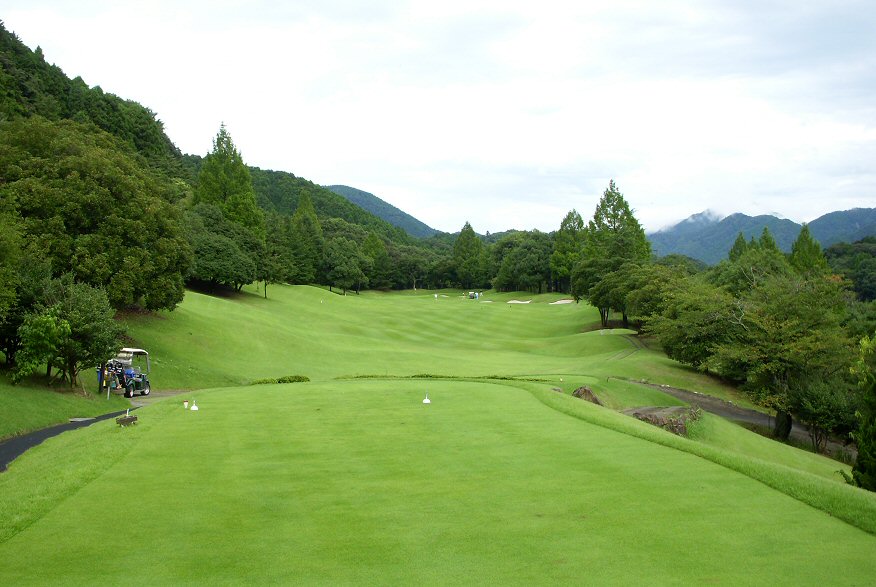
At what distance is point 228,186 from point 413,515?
7644cm

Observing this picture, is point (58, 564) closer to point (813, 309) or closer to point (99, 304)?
point (99, 304)

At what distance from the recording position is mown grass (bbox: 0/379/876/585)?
23.6 feet

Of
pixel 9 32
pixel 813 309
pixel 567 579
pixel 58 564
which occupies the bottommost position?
pixel 58 564

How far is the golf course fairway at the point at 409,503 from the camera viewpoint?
7250mm

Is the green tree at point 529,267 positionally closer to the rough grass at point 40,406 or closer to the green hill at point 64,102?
the green hill at point 64,102

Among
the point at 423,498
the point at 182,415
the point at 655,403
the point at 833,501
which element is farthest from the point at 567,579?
the point at 655,403

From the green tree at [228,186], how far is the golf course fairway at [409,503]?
60829 mm

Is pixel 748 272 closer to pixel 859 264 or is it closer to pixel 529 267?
pixel 529 267

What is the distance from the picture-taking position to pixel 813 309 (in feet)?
113

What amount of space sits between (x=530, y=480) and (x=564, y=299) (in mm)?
90382

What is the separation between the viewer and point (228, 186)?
78.9 metres

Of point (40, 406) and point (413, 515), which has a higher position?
point (413, 515)

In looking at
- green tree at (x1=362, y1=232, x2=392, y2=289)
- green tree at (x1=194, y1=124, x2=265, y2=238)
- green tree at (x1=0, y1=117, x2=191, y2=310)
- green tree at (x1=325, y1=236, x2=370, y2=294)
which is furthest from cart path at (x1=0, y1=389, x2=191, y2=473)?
green tree at (x1=362, y1=232, x2=392, y2=289)

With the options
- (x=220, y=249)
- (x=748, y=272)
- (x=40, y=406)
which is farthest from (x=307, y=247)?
(x=40, y=406)
